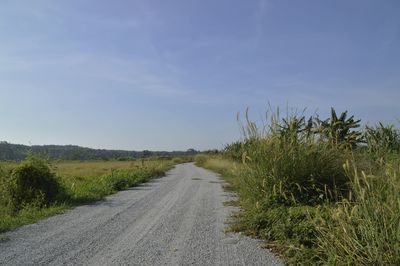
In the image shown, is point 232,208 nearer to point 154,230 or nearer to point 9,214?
point 154,230

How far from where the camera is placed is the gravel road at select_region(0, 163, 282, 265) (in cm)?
719

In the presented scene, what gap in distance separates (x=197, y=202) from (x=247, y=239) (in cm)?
665

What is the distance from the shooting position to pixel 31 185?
15.5 m

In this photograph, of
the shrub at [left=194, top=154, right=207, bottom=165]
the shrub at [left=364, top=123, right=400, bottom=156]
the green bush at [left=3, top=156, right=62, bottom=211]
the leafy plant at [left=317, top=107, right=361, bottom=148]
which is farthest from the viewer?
the shrub at [left=194, top=154, right=207, bottom=165]

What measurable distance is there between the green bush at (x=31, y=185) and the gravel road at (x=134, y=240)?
2652 millimetres

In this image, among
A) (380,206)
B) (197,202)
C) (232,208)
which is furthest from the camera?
(197,202)

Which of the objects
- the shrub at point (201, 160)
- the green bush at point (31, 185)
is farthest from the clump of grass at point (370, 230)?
the shrub at point (201, 160)

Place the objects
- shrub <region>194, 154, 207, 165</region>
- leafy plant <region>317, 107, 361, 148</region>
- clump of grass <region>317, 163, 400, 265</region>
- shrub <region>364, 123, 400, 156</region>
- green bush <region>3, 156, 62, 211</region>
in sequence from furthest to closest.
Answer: shrub <region>194, 154, 207, 165</region> < green bush <region>3, 156, 62, 211</region> < leafy plant <region>317, 107, 361, 148</region> < shrub <region>364, 123, 400, 156</region> < clump of grass <region>317, 163, 400, 265</region>

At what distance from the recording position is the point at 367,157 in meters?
7.43

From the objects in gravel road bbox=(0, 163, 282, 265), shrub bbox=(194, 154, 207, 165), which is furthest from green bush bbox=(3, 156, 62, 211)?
shrub bbox=(194, 154, 207, 165)

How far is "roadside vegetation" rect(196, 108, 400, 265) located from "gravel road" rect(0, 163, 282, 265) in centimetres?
61

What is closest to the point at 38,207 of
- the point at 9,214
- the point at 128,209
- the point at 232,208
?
the point at 9,214

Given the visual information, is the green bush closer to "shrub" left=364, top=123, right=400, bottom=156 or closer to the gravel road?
the gravel road

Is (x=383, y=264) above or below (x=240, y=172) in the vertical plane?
below
